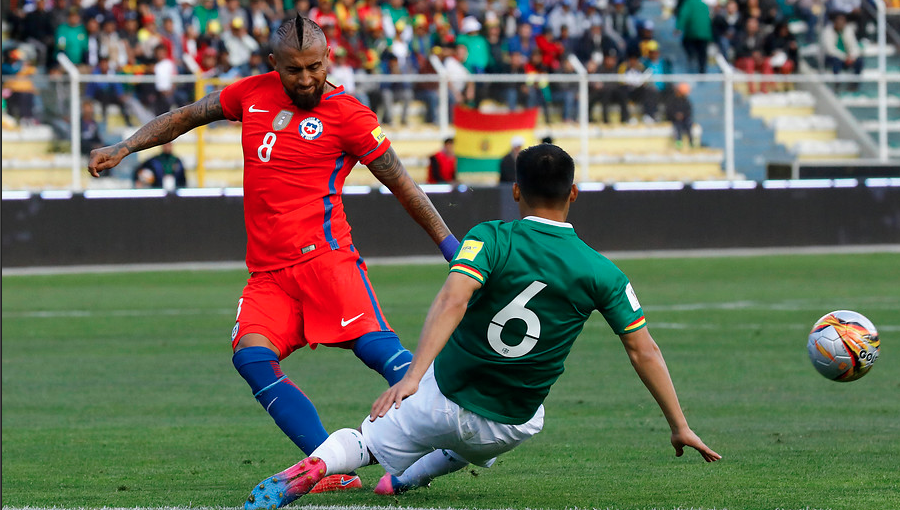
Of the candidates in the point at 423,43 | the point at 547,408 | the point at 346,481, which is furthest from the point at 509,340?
the point at 423,43

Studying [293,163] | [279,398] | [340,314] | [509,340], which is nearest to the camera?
[509,340]

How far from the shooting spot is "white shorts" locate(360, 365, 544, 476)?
512cm

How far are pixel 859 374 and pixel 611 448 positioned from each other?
53.9 inches

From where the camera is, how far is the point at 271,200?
235 inches

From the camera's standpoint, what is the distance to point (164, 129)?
20.6 feet

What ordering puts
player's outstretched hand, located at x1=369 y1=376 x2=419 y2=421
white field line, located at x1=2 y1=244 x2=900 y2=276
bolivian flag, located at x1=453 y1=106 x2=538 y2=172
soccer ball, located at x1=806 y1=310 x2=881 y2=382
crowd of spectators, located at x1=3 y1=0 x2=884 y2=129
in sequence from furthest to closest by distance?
bolivian flag, located at x1=453 y1=106 x2=538 y2=172 < crowd of spectators, located at x1=3 y1=0 x2=884 y2=129 < white field line, located at x1=2 y1=244 x2=900 y2=276 < soccer ball, located at x1=806 y1=310 x2=881 y2=382 < player's outstretched hand, located at x1=369 y1=376 x2=419 y2=421

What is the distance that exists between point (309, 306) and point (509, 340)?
1.22 m

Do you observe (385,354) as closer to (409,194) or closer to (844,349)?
(409,194)

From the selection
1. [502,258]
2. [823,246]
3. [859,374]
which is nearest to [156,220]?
[823,246]

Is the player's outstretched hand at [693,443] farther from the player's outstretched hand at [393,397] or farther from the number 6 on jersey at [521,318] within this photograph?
the player's outstretched hand at [393,397]

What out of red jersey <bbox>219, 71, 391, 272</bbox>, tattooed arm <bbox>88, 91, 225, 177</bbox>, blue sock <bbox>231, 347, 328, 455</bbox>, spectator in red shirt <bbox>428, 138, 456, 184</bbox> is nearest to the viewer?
blue sock <bbox>231, 347, 328, 455</bbox>

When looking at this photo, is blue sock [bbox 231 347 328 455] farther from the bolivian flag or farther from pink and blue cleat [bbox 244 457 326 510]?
the bolivian flag

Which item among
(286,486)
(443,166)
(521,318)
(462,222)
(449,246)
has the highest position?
(449,246)

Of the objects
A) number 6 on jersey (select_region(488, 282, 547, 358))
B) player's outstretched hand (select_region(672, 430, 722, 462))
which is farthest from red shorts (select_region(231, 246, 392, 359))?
player's outstretched hand (select_region(672, 430, 722, 462))
